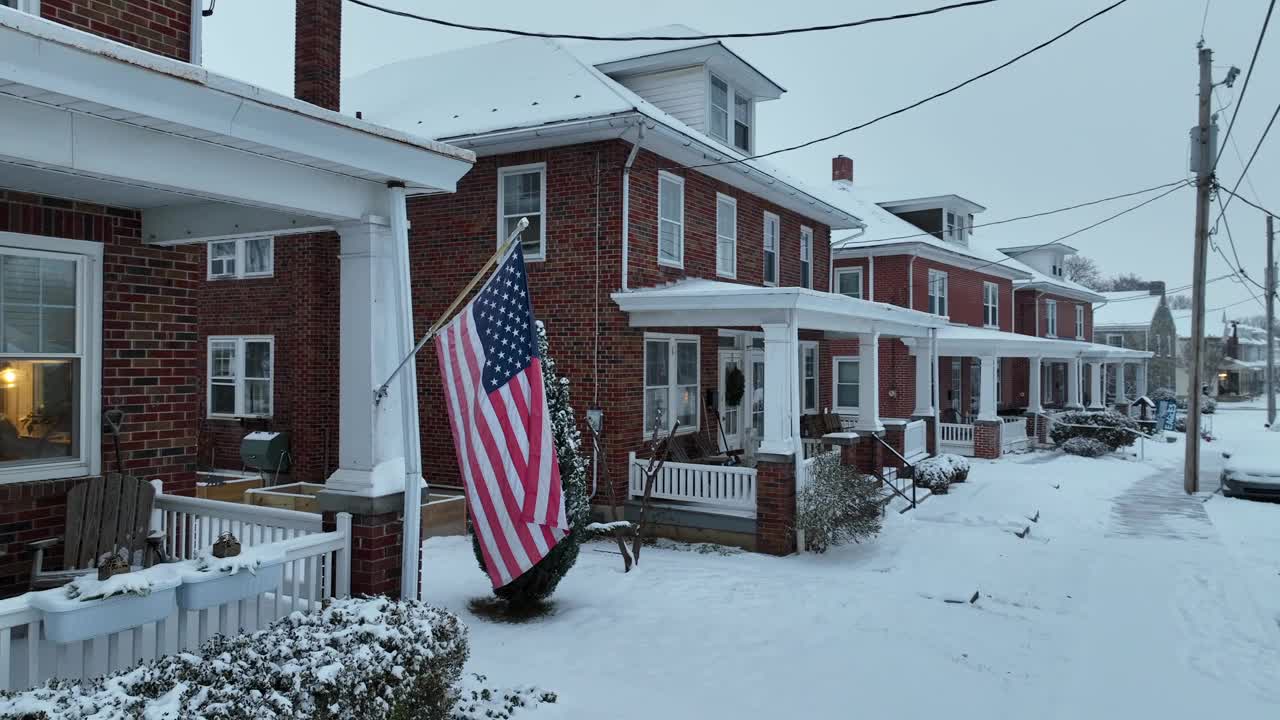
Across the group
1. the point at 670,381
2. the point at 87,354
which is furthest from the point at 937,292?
the point at 87,354

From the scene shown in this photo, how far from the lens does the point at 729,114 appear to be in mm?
16812

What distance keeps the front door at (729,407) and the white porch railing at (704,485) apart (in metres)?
3.44

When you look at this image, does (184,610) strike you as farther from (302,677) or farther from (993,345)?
(993,345)

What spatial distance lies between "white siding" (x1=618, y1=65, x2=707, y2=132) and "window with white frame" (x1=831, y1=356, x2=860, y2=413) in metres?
9.81

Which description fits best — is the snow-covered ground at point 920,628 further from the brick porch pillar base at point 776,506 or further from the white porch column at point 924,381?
the white porch column at point 924,381

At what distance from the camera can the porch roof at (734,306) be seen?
11.7 metres

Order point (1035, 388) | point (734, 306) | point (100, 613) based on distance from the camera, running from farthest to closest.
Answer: point (1035, 388)
point (734, 306)
point (100, 613)

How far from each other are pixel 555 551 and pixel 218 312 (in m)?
11.0

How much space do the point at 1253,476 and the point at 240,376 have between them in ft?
61.4

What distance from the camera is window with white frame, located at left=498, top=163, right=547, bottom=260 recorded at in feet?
43.5

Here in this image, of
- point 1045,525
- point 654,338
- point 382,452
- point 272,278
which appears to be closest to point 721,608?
point 382,452

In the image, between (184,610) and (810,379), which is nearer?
(184,610)

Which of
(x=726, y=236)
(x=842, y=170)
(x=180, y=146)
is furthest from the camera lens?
(x=842, y=170)

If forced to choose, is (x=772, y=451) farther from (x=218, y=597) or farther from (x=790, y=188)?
(x=218, y=597)
